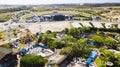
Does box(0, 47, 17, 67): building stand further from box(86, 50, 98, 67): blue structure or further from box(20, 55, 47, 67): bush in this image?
box(86, 50, 98, 67): blue structure

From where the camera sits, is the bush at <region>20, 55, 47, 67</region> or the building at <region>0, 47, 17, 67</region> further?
the building at <region>0, 47, 17, 67</region>

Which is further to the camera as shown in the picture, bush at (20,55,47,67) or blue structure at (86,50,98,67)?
blue structure at (86,50,98,67)

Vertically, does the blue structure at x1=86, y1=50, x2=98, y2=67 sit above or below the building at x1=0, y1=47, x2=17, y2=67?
below

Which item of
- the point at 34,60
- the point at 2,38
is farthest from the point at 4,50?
the point at 2,38

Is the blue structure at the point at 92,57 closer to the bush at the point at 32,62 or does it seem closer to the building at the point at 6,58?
the bush at the point at 32,62

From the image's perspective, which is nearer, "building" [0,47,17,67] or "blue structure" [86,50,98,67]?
"building" [0,47,17,67]

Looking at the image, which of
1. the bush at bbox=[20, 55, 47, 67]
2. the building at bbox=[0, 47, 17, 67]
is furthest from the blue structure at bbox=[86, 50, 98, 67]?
the building at bbox=[0, 47, 17, 67]

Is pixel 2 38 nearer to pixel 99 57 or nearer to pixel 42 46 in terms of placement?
pixel 42 46

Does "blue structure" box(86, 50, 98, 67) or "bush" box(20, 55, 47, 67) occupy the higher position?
"bush" box(20, 55, 47, 67)

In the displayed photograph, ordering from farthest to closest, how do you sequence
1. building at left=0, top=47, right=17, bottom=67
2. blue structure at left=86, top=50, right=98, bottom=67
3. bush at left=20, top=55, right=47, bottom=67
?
1. blue structure at left=86, top=50, right=98, bottom=67
2. building at left=0, top=47, right=17, bottom=67
3. bush at left=20, top=55, right=47, bottom=67

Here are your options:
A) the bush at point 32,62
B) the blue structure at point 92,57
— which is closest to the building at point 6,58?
the bush at point 32,62

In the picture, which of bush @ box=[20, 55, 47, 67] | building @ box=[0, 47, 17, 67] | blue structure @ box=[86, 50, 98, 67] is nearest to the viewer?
bush @ box=[20, 55, 47, 67]
